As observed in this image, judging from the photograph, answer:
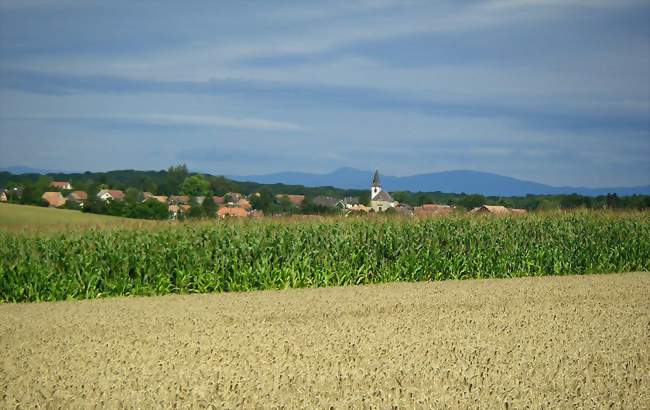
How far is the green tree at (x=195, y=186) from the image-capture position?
58938 millimetres

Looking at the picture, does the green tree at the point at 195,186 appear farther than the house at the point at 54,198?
Yes

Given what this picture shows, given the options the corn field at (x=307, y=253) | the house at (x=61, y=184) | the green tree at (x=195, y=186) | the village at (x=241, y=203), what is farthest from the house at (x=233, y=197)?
the corn field at (x=307, y=253)

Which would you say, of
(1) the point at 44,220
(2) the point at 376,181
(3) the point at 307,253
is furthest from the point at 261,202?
(2) the point at 376,181

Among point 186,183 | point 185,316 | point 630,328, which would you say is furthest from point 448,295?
point 186,183

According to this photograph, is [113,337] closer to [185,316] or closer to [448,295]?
[185,316]

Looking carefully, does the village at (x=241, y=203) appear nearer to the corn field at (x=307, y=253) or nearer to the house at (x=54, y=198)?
the house at (x=54, y=198)

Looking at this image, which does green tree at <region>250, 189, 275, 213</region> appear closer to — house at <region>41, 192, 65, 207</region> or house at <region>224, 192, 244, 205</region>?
house at <region>224, 192, 244, 205</region>

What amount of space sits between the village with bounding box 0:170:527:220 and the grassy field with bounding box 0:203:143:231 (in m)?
2.28

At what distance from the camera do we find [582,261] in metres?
24.2

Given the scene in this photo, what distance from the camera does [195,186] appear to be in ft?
198

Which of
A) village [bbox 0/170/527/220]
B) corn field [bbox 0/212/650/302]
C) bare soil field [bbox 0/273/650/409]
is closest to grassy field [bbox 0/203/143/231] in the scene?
corn field [bbox 0/212/650/302]

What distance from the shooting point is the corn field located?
1850 centimetres

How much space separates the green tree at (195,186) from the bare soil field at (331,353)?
141 ft

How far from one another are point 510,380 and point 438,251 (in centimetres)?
1351
